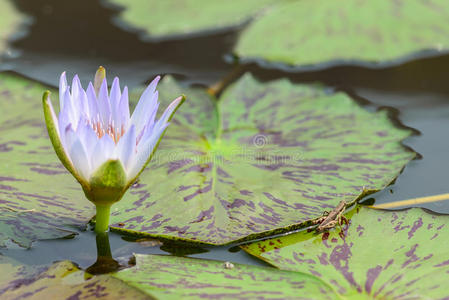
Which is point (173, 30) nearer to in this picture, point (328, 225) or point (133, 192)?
point (133, 192)

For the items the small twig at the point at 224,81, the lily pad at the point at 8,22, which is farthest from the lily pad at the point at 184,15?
the lily pad at the point at 8,22

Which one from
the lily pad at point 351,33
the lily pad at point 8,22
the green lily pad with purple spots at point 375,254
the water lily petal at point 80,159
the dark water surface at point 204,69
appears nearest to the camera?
the water lily petal at point 80,159

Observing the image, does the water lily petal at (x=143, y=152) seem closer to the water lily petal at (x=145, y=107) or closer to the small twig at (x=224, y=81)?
the water lily petal at (x=145, y=107)

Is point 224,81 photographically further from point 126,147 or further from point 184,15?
point 126,147

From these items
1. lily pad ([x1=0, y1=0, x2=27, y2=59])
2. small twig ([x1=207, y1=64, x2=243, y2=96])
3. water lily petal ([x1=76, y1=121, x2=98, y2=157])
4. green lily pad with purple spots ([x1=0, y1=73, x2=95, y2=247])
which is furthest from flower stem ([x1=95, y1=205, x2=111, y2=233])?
lily pad ([x1=0, y1=0, x2=27, y2=59])

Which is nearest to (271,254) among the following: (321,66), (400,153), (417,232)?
(417,232)
